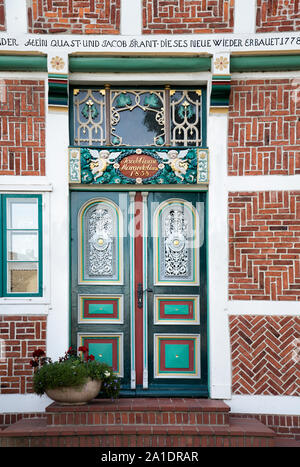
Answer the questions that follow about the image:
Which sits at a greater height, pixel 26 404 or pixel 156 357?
pixel 156 357

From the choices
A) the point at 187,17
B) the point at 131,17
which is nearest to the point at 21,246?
the point at 131,17

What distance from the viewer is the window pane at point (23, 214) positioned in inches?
268

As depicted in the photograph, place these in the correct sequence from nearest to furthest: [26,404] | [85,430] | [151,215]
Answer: [85,430]
[26,404]
[151,215]

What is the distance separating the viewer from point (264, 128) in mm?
6773

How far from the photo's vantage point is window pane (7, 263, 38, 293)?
22.2 ft

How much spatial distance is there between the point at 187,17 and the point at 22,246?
3.68 metres

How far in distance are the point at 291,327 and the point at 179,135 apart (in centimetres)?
290

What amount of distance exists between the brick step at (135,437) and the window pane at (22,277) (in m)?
1.74

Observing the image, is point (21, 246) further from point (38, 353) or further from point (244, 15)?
point (244, 15)

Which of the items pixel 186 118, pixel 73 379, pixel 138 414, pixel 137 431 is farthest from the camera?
pixel 186 118

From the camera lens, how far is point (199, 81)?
6.90 metres

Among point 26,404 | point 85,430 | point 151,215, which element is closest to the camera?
point 85,430
